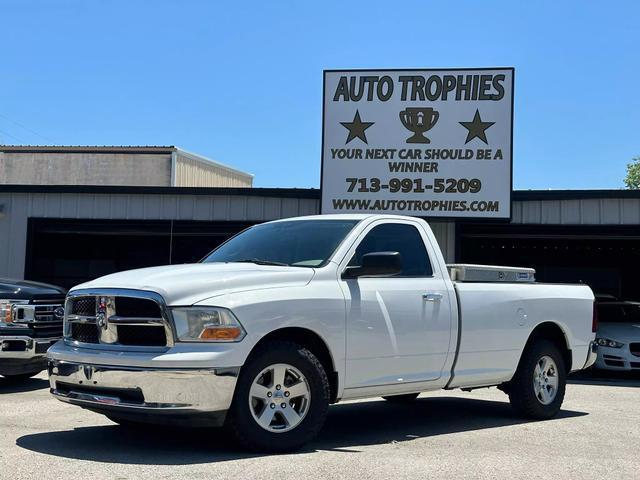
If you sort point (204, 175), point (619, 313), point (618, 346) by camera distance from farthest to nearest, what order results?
point (204, 175)
point (619, 313)
point (618, 346)

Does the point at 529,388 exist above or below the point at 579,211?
below

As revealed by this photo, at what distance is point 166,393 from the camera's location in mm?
5422

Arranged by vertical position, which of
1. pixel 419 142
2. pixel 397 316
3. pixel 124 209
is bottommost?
pixel 397 316

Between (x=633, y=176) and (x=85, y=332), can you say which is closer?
(x=85, y=332)

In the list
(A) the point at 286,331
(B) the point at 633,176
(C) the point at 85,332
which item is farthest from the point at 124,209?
(B) the point at 633,176

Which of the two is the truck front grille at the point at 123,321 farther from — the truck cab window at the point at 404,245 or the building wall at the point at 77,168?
the building wall at the point at 77,168

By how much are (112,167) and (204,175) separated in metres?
3.65

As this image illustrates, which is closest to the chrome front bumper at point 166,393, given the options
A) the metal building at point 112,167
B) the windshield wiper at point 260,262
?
the windshield wiper at point 260,262

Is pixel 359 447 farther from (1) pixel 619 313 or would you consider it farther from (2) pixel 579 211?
(2) pixel 579 211

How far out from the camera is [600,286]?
2580cm

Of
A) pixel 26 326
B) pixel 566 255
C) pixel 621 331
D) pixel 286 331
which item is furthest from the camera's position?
pixel 566 255

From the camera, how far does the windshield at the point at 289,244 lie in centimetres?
661

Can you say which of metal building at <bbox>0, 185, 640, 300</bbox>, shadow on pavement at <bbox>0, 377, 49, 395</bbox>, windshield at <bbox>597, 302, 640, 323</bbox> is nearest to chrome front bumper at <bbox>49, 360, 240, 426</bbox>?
shadow on pavement at <bbox>0, 377, 49, 395</bbox>

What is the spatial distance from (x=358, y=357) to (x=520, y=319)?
232 centimetres
